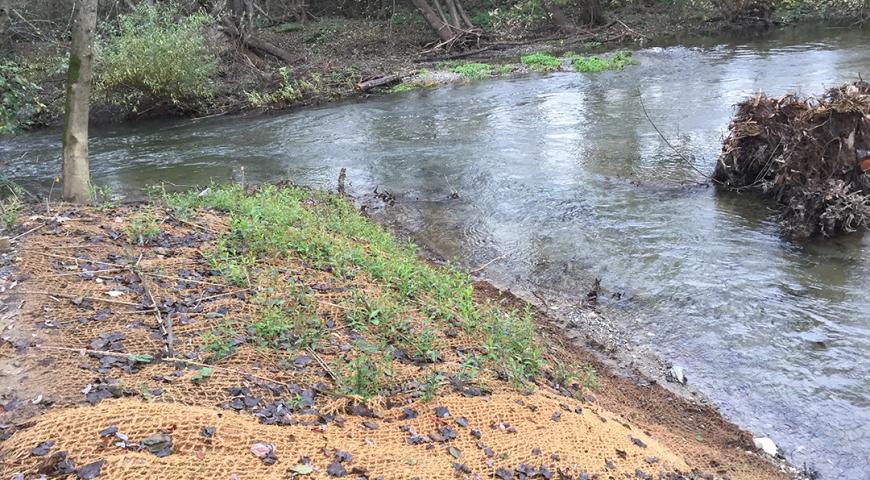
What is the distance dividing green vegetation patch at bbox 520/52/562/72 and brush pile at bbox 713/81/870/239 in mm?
13448

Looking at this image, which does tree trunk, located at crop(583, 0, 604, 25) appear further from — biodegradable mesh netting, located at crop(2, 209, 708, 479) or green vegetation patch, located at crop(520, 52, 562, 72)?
biodegradable mesh netting, located at crop(2, 209, 708, 479)

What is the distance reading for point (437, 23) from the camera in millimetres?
29328

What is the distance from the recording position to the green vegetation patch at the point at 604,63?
22453mm

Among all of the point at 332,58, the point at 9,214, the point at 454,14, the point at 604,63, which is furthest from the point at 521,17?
the point at 9,214

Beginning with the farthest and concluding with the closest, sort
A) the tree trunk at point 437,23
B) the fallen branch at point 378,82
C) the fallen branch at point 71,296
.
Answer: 1. the tree trunk at point 437,23
2. the fallen branch at point 378,82
3. the fallen branch at point 71,296

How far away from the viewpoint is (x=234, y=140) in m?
17.4

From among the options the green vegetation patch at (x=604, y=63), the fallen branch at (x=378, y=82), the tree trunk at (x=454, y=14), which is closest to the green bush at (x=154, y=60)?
the fallen branch at (x=378, y=82)

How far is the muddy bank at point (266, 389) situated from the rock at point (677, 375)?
0.96ft

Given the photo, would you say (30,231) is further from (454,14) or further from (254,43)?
(454,14)

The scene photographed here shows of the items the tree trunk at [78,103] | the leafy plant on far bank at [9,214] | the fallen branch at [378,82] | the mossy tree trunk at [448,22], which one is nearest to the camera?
the leafy plant on far bank at [9,214]

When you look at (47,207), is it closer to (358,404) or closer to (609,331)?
(358,404)

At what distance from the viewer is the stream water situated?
21.0ft

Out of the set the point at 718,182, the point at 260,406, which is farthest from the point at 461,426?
the point at 718,182

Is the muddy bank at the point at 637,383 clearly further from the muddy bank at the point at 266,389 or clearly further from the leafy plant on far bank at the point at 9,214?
the leafy plant on far bank at the point at 9,214
